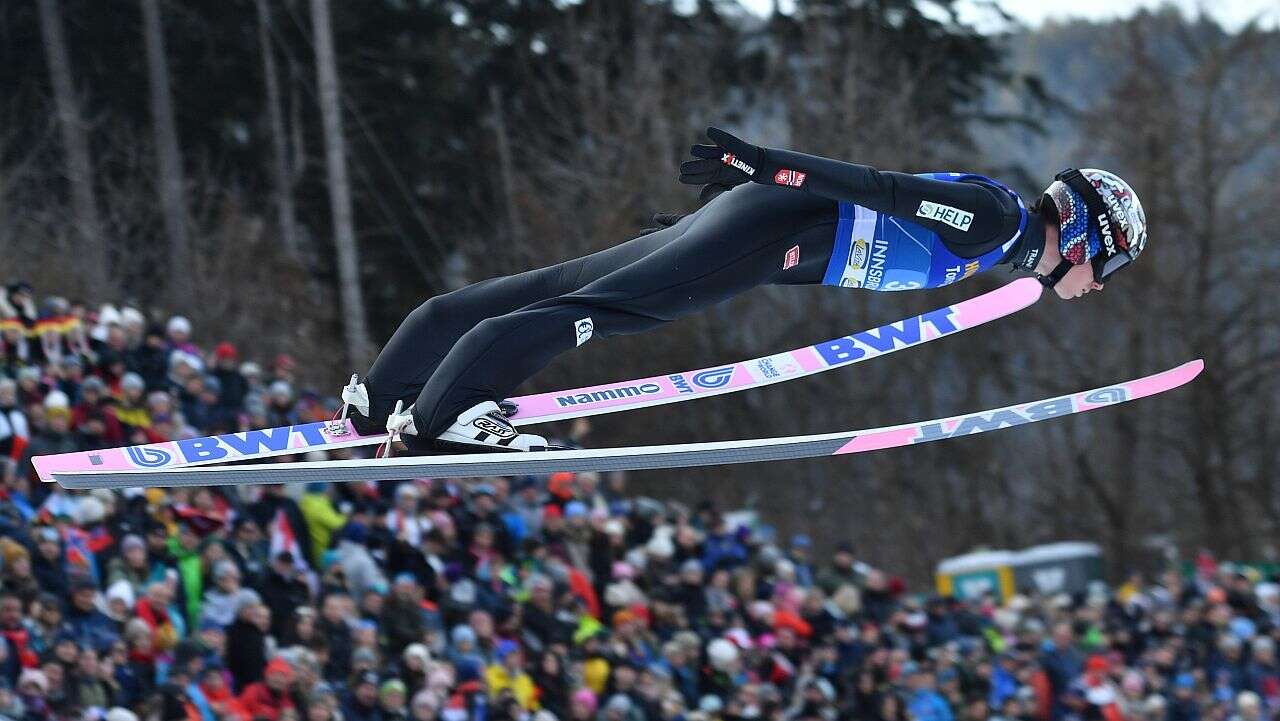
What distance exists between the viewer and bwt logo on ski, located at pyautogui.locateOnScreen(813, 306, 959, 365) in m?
5.96

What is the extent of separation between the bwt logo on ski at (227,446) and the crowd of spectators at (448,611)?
1.19 metres

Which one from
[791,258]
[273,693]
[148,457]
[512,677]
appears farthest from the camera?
[512,677]

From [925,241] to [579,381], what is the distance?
13.2 m

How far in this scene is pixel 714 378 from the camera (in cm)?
585

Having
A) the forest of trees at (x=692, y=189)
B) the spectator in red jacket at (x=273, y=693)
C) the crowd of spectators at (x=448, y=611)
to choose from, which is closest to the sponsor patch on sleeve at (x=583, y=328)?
the crowd of spectators at (x=448, y=611)

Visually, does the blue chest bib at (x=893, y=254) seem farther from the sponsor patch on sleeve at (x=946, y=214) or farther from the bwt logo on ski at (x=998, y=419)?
the bwt logo on ski at (x=998, y=419)

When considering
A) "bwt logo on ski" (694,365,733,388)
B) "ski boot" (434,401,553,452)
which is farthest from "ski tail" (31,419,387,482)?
"bwt logo on ski" (694,365,733,388)

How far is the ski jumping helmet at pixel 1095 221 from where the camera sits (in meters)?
5.18

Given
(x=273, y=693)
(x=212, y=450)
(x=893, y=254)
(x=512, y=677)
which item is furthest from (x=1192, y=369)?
(x=273, y=693)

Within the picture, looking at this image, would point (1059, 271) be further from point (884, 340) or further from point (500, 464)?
point (500, 464)

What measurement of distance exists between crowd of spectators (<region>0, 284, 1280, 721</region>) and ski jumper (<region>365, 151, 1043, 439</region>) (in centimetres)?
180

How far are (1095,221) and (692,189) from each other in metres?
13.5

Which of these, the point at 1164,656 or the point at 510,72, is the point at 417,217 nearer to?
the point at 510,72

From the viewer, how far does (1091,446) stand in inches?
867
